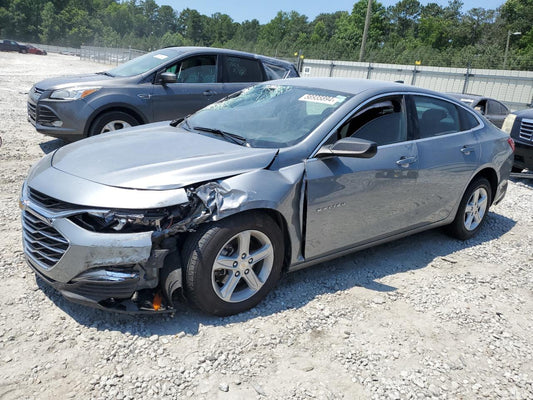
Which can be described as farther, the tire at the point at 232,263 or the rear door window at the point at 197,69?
the rear door window at the point at 197,69

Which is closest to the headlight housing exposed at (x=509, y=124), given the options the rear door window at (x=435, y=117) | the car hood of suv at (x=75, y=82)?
the rear door window at (x=435, y=117)

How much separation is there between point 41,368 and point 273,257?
5.08 ft

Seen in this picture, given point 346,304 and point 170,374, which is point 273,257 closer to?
point 346,304

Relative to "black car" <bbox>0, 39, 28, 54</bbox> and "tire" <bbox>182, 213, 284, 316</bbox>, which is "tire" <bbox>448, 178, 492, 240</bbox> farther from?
"black car" <bbox>0, 39, 28, 54</bbox>

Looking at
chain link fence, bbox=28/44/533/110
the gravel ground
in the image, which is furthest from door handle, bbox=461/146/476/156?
chain link fence, bbox=28/44/533/110

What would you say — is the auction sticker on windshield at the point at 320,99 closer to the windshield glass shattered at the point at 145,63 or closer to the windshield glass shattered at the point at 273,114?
the windshield glass shattered at the point at 273,114

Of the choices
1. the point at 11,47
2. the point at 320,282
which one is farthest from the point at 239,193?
the point at 11,47

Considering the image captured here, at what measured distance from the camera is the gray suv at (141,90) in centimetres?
664

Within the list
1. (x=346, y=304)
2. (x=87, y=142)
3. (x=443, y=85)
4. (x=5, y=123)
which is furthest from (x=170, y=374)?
(x=443, y=85)

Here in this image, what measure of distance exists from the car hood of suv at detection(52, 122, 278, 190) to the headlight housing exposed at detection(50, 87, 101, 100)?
128 inches

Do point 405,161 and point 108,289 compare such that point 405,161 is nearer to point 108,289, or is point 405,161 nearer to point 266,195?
point 266,195

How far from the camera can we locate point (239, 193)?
3021mm

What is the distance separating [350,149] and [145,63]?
520 centimetres

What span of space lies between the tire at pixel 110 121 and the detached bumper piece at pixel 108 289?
4.33m
